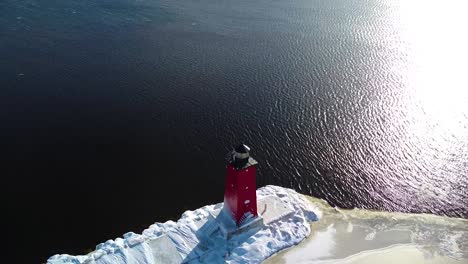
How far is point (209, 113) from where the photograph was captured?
3250 centimetres

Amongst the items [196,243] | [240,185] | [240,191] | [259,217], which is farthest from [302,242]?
[196,243]

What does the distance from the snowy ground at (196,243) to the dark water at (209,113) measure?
2009mm

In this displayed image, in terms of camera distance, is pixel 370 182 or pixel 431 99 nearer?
pixel 370 182

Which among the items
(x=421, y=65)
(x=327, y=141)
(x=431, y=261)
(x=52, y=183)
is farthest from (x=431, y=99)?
(x=52, y=183)

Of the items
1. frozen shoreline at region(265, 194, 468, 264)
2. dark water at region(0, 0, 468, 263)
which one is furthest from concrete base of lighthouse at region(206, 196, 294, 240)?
dark water at region(0, 0, 468, 263)

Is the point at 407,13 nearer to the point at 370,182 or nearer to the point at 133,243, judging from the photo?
the point at 370,182

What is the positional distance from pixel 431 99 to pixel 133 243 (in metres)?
27.6

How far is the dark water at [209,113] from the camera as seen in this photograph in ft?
79.2

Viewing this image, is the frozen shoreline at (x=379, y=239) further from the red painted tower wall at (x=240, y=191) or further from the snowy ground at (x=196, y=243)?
the red painted tower wall at (x=240, y=191)

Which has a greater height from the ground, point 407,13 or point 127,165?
point 407,13

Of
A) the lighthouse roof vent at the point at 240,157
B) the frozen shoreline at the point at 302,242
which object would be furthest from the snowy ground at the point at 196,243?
the lighthouse roof vent at the point at 240,157

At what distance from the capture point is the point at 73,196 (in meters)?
23.8

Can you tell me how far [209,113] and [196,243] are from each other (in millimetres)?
14456

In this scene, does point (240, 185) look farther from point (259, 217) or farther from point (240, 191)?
point (259, 217)
